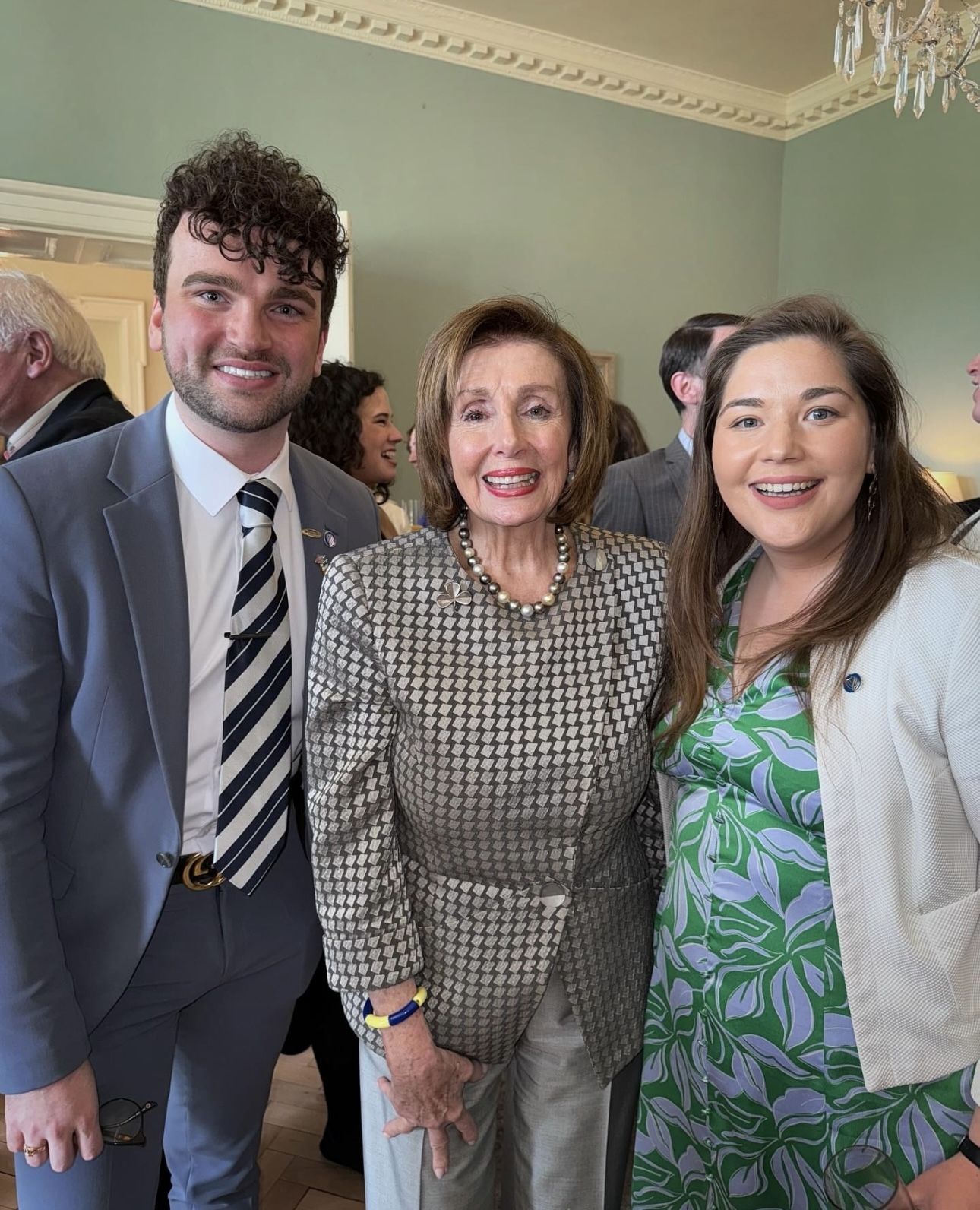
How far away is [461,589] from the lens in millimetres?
1373

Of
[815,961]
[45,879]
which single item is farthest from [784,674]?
[45,879]

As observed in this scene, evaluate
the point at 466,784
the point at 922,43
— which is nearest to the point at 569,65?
the point at 922,43

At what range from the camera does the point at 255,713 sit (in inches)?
56.7

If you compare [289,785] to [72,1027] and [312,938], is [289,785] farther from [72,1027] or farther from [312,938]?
[72,1027]

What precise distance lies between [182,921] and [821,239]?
6.09 metres

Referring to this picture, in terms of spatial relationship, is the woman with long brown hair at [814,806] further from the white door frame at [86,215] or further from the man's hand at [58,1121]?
the white door frame at [86,215]

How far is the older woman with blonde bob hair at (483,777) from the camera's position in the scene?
133 centimetres

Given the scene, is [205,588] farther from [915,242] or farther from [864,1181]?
[915,242]

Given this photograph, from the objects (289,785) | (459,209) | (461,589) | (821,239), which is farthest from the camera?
(821,239)

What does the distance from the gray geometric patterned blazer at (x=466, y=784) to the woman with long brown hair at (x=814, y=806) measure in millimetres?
131

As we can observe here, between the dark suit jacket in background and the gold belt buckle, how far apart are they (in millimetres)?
1114

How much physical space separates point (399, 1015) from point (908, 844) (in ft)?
2.37

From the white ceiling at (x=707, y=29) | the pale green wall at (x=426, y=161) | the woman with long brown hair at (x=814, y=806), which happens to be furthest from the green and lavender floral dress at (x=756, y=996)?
the white ceiling at (x=707, y=29)

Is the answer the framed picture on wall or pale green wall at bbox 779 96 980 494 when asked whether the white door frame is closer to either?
the framed picture on wall
